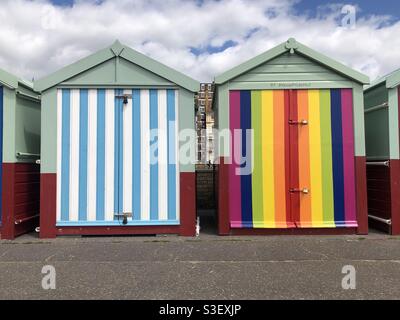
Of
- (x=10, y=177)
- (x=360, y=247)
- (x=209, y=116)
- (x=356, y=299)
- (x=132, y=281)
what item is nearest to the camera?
(x=356, y=299)

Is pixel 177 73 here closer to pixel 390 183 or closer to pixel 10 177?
pixel 10 177

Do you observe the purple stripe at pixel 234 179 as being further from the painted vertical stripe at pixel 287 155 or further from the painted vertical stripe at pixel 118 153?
the painted vertical stripe at pixel 118 153

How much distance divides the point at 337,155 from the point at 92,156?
4588mm

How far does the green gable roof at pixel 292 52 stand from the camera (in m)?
7.32

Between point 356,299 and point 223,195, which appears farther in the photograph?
point 223,195

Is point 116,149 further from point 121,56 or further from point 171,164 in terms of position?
point 121,56

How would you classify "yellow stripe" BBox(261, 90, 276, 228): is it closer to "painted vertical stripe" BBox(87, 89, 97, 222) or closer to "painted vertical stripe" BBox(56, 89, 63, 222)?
"painted vertical stripe" BBox(87, 89, 97, 222)

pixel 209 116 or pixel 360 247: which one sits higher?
pixel 209 116

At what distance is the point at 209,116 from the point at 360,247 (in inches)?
233

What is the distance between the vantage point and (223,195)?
24.2ft

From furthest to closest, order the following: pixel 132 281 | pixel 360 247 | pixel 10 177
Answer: pixel 10 177
pixel 360 247
pixel 132 281

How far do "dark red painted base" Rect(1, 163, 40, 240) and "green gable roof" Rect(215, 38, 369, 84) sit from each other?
4129 millimetres

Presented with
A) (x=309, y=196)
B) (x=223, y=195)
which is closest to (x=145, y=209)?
(x=223, y=195)

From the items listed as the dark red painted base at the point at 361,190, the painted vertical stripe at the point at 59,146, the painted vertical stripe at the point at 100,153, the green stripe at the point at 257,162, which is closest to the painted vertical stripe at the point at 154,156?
the painted vertical stripe at the point at 100,153
